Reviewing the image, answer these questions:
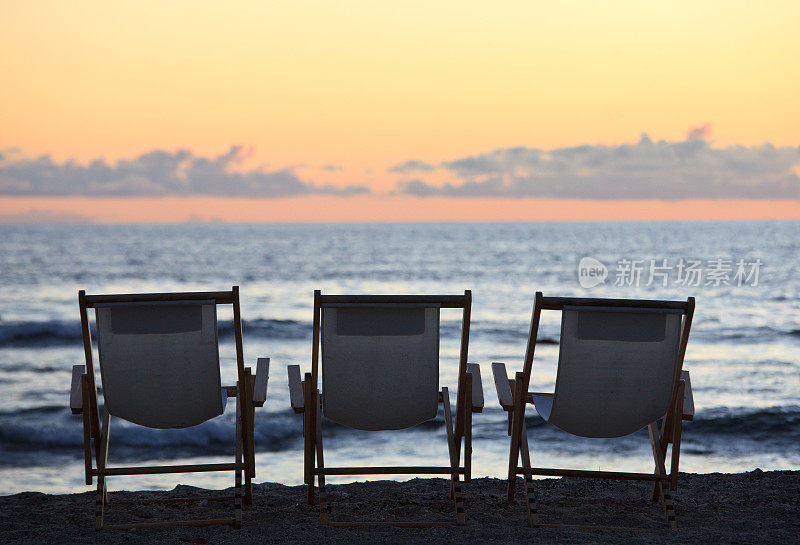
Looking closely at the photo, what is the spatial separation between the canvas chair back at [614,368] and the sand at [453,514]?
1.43ft

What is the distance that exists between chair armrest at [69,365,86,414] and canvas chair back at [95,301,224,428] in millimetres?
102

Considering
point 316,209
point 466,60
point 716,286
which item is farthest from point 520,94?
point 316,209

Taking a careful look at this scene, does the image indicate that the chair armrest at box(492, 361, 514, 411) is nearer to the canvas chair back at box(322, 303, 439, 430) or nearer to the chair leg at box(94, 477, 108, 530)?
the canvas chair back at box(322, 303, 439, 430)

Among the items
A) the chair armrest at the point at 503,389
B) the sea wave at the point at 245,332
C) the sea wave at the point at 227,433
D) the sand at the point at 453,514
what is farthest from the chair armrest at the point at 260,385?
the sea wave at the point at 245,332

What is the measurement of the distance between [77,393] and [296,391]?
34.6 inches

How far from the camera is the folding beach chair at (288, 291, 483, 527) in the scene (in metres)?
3.33

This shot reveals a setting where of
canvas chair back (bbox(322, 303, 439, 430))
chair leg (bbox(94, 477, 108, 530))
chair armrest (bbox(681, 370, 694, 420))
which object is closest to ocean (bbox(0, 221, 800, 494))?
chair leg (bbox(94, 477, 108, 530))

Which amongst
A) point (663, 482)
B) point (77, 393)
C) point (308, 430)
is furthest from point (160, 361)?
point (663, 482)

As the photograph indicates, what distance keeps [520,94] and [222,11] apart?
34.2 ft

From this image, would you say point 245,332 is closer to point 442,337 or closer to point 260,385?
point 442,337

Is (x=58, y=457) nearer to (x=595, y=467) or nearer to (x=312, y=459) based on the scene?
(x=312, y=459)

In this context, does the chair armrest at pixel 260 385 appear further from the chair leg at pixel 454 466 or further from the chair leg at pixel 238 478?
the chair leg at pixel 454 466

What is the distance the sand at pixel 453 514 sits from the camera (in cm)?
312

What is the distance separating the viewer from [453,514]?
11.6 ft
